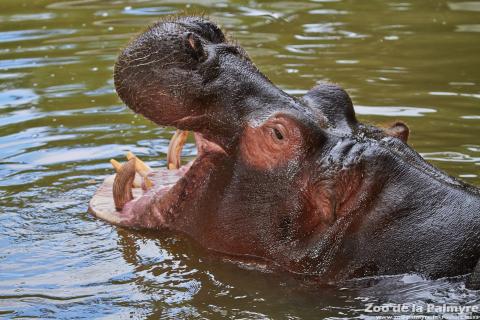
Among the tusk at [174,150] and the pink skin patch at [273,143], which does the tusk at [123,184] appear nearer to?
the tusk at [174,150]

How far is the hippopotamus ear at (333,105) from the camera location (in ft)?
21.3

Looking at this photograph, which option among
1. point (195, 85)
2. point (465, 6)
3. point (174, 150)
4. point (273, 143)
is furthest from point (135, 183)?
point (465, 6)

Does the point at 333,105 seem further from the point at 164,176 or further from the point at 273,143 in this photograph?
the point at 164,176

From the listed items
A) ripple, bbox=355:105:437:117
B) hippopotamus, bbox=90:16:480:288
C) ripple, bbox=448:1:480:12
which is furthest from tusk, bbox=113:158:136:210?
ripple, bbox=448:1:480:12

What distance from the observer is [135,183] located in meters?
7.68

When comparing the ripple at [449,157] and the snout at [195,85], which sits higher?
the snout at [195,85]

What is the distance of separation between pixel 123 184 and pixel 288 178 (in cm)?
144

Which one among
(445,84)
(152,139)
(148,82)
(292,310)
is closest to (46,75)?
(152,139)

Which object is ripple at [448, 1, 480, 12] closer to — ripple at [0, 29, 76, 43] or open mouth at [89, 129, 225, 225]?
ripple at [0, 29, 76, 43]

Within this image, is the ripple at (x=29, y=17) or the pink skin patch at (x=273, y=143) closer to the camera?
the pink skin patch at (x=273, y=143)

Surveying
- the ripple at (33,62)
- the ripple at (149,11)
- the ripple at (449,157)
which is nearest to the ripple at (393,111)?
the ripple at (449,157)

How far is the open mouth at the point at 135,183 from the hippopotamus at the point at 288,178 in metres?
0.12

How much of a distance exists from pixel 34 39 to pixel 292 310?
26.1 feet

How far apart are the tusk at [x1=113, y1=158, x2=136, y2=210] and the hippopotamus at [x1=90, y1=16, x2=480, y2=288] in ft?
1.08
